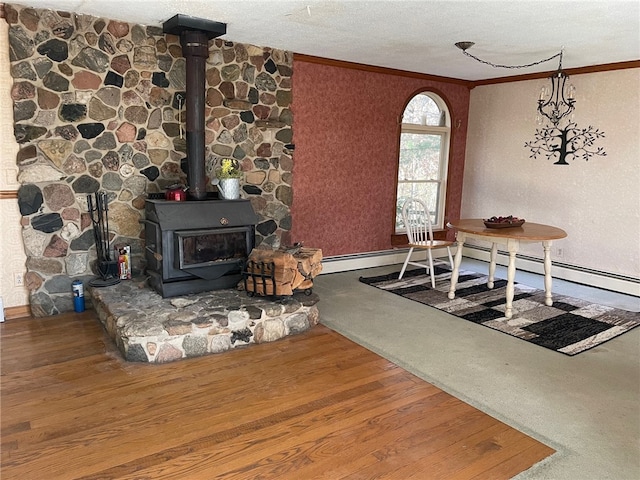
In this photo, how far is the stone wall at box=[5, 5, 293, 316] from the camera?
3.64 metres

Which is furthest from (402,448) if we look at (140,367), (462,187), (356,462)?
(462,187)

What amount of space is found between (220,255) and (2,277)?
1.65 metres

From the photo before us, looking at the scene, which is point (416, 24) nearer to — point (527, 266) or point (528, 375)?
point (528, 375)

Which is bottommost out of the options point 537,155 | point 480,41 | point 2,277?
point 2,277

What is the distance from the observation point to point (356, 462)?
7.09 feet

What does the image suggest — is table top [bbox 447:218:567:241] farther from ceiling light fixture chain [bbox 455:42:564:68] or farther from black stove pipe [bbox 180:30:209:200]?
black stove pipe [bbox 180:30:209:200]

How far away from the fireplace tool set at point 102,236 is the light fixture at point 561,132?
13.1ft

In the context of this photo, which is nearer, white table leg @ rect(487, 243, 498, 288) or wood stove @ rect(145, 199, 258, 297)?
wood stove @ rect(145, 199, 258, 297)

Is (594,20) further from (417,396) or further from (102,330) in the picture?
(102,330)

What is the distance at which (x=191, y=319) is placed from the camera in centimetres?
325

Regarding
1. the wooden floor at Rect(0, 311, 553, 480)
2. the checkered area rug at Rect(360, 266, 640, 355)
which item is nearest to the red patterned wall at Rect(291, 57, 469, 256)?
the checkered area rug at Rect(360, 266, 640, 355)

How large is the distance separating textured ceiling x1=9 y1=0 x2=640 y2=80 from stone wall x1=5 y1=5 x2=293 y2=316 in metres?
0.18

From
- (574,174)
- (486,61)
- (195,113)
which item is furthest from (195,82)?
(574,174)

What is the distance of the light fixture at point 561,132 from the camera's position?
521 cm
